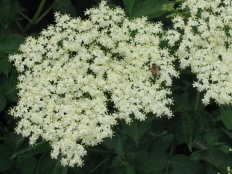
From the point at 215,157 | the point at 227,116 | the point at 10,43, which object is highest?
the point at 10,43

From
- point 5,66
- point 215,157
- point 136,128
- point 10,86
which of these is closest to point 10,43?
point 5,66

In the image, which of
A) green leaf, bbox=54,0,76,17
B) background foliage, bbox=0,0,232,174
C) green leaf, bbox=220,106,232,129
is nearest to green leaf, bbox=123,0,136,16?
background foliage, bbox=0,0,232,174

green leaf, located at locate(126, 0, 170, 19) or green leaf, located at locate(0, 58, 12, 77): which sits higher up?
green leaf, located at locate(126, 0, 170, 19)

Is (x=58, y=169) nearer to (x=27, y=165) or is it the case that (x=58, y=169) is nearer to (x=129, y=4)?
(x=27, y=165)

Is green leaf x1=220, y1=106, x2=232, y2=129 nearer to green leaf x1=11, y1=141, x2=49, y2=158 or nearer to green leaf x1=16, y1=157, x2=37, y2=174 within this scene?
green leaf x1=11, y1=141, x2=49, y2=158

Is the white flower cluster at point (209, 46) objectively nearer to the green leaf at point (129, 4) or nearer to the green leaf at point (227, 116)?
the green leaf at point (227, 116)

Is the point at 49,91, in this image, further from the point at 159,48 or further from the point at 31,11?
the point at 31,11
